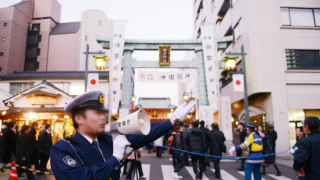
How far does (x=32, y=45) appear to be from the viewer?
39.4m

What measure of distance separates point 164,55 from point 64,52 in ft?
93.3

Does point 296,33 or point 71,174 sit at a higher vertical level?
point 296,33

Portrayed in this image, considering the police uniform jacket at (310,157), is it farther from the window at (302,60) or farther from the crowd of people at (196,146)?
the window at (302,60)

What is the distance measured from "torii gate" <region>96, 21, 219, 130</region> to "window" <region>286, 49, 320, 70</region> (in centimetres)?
545

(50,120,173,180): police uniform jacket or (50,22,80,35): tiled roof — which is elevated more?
(50,22,80,35): tiled roof

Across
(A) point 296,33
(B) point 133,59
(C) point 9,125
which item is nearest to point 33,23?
(B) point 133,59

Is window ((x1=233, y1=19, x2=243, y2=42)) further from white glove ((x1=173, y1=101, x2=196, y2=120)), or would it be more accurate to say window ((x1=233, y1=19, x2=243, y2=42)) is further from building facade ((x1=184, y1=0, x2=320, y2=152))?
white glove ((x1=173, y1=101, x2=196, y2=120))

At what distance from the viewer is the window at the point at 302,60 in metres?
15.9

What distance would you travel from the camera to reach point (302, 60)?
15945 mm

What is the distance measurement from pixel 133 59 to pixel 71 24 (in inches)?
1190

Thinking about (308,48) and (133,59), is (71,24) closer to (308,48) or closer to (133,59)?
(133,59)

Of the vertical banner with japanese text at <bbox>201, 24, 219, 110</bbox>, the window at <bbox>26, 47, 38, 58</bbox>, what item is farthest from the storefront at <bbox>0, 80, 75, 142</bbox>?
the window at <bbox>26, 47, 38, 58</bbox>

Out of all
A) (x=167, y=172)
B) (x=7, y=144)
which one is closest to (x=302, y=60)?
(x=167, y=172)

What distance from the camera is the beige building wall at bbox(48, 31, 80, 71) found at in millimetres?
38469
